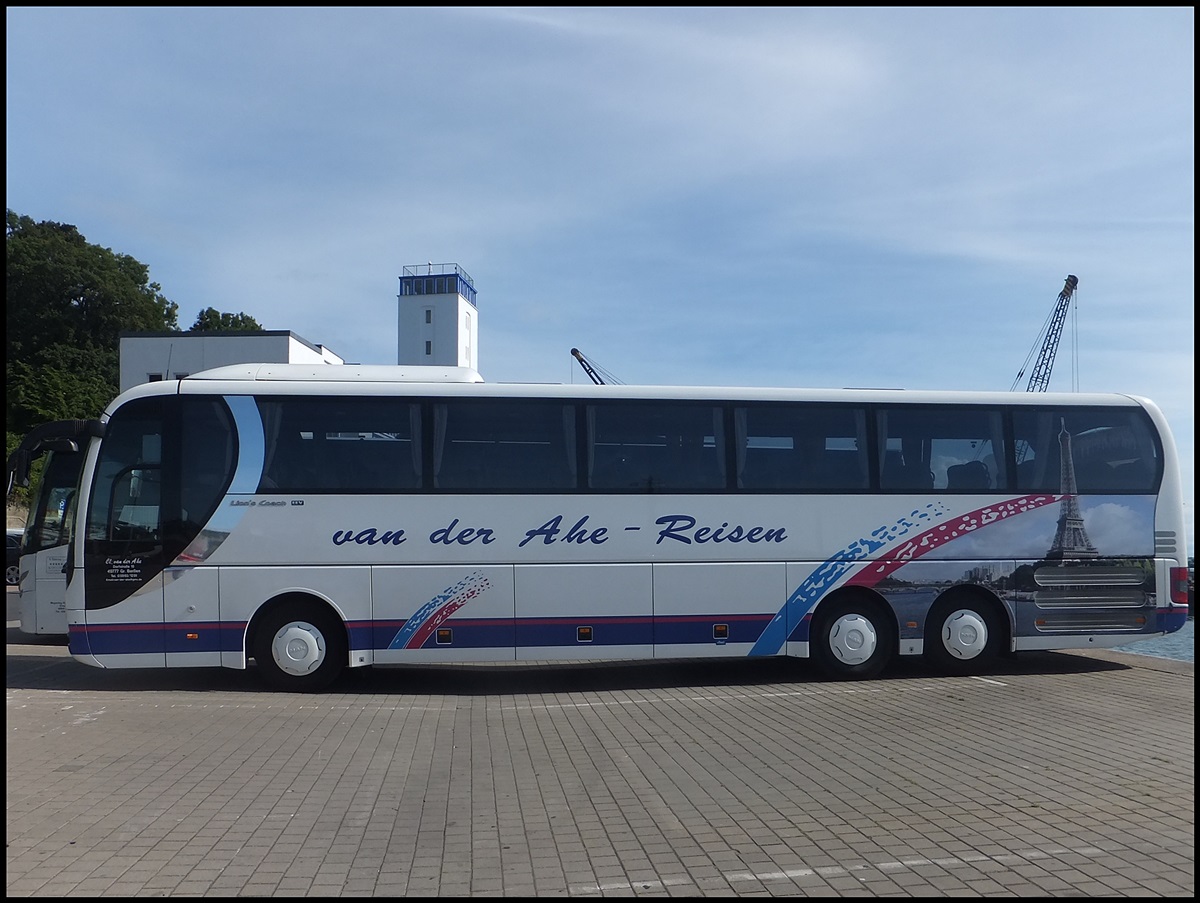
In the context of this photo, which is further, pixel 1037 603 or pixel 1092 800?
pixel 1037 603

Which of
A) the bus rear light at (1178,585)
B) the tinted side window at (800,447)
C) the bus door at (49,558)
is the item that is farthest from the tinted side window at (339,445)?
the bus rear light at (1178,585)

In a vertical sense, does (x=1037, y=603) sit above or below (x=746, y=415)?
below

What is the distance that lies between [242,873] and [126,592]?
659 centimetres

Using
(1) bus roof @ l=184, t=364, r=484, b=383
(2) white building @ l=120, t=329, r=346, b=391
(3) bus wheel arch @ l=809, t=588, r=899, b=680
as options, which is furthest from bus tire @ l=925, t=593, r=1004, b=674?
(2) white building @ l=120, t=329, r=346, b=391

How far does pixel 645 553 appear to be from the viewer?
37.0 feet

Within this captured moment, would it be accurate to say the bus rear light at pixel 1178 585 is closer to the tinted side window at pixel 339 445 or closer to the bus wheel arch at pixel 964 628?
the bus wheel arch at pixel 964 628

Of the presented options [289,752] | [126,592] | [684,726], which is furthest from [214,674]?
[684,726]

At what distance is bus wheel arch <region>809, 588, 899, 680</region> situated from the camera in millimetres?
11641

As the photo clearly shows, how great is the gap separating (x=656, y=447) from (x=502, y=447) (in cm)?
177

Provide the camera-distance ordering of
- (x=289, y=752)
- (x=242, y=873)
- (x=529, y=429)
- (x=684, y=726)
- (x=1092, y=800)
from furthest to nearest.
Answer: (x=529, y=429) < (x=684, y=726) < (x=289, y=752) < (x=1092, y=800) < (x=242, y=873)

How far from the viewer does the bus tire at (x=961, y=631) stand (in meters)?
11.8

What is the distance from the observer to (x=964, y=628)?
11.8 m

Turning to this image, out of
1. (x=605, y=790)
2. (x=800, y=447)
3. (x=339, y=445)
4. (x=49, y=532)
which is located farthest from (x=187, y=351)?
(x=605, y=790)

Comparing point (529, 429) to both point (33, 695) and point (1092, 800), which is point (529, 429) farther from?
point (1092, 800)
